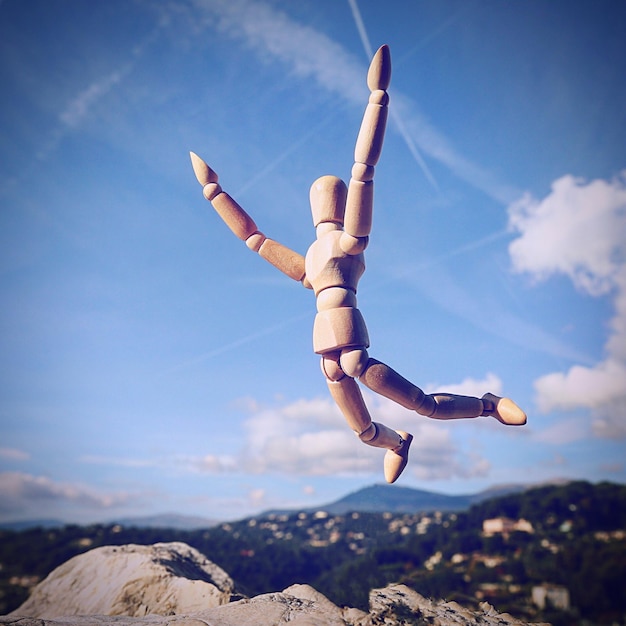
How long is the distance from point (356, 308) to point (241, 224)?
2.10 m

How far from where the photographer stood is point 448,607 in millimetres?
5309

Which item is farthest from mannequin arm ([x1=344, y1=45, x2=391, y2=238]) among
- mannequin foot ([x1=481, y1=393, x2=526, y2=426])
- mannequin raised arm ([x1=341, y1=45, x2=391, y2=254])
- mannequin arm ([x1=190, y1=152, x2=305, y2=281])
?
mannequin foot ([x1=481, y1=393, x2=526, y2=426])

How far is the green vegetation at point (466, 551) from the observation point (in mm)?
28203

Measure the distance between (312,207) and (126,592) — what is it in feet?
17.9

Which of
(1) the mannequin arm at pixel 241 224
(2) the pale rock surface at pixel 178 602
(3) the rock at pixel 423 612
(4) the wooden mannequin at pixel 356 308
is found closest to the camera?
(2) the pale rock surface at pixel 178 602

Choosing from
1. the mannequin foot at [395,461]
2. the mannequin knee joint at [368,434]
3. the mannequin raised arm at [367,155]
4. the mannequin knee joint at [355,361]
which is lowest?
the mannequin foot at [395,461]

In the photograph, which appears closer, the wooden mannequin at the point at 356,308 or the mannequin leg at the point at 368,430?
the wooden mannequin at the point at 356,308

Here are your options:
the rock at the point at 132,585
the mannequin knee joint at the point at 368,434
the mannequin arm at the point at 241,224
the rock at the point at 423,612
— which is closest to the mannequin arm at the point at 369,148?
the mannequin arm at the point at 241,224

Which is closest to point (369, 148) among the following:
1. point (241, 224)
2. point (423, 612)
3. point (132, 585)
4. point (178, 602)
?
point (241, 224)

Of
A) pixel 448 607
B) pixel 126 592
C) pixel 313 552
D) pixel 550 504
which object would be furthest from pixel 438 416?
pixel 550 504

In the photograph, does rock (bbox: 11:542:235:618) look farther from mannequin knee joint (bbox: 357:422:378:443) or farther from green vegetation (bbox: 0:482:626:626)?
green vegetation (bbox: 0:482:626:626)

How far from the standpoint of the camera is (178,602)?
6391 millimetres

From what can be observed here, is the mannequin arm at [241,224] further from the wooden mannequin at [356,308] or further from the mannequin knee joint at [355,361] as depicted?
the mannequin knee joint at [355,361]

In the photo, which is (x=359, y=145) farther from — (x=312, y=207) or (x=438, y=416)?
(x=438, y=416)
